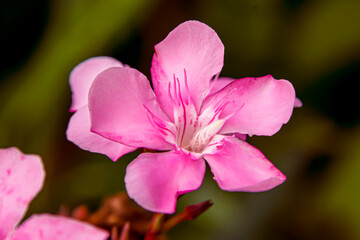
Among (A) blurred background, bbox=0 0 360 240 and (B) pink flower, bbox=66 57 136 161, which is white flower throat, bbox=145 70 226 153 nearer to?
(B) pink flower, bbox=66 57 136 161

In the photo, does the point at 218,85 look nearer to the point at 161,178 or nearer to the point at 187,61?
the point at 187,61

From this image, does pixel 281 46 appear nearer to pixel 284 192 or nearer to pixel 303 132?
pixel 303 132

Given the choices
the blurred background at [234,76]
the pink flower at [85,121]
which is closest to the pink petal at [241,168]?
the pink flower at [85,121]

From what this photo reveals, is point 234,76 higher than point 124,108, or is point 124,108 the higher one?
point 124,108

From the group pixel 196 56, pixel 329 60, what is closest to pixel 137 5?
pixel 329 60

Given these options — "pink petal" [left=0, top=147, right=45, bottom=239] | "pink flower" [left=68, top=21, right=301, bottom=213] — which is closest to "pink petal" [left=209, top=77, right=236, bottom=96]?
"pink flower" [left=68, top=21, right=301, bottom=213]

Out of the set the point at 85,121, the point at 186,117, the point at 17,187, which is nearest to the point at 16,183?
the point at 17,187
